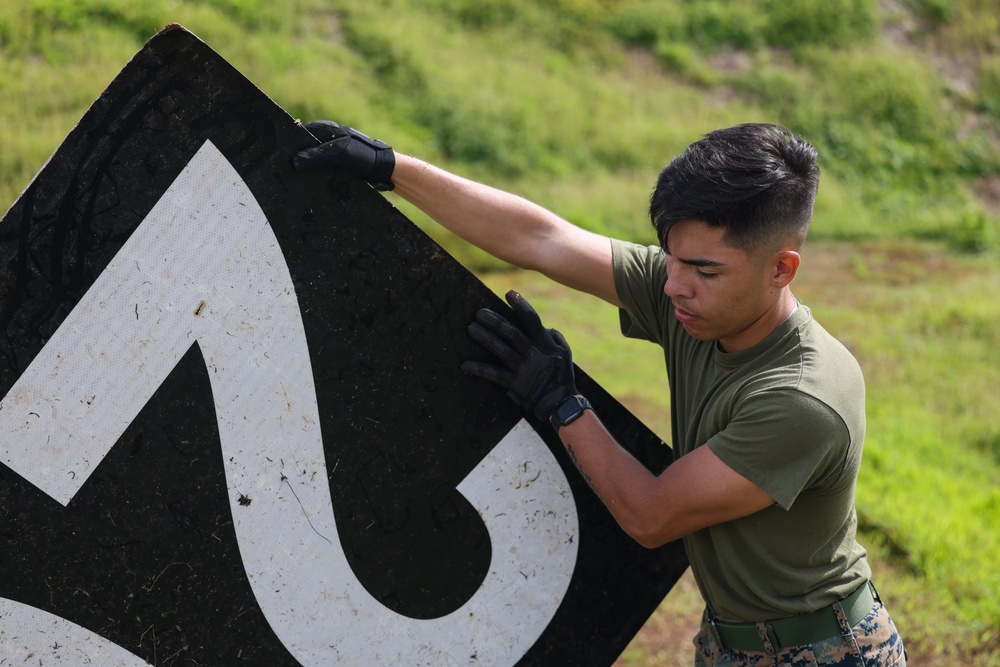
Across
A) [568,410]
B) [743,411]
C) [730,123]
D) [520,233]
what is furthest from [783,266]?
[730,123]

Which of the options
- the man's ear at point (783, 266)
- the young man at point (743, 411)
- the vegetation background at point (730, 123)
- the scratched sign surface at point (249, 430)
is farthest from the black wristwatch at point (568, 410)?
the vegetation background at point (730, 123)

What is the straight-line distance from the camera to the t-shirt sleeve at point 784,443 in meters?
1.93

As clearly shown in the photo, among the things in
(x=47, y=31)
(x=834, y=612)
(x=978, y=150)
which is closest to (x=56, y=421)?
(x=834, y=612)

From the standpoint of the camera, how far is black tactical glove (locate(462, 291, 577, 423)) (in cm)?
217

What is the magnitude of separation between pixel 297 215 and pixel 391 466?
1.92ft

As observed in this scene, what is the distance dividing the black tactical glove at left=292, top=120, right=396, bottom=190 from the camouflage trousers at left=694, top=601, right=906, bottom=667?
1324 mm

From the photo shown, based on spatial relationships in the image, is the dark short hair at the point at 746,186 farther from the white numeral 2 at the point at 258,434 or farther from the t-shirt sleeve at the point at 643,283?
the white numeral 2 at the point at 258,434

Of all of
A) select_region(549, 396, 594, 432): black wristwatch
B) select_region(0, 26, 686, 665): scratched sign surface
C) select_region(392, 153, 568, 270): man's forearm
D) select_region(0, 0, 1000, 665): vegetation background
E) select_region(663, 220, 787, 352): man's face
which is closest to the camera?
select_region(0, 26, 686, 665): scratched sign surface

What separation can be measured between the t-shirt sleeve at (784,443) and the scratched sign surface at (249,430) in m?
0.42

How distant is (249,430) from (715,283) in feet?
3.33

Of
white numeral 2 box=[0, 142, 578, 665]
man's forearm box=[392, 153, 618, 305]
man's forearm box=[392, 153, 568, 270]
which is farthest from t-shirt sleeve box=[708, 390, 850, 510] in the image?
man's forearm box=[392, 153, 568, 270]

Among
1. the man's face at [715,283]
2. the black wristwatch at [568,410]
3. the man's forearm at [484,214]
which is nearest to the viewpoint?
the man's face at [715,283]

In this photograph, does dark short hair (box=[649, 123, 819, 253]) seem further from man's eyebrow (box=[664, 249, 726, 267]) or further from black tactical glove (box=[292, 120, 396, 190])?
black tactical glove (box=[292, 120, 396, 190])

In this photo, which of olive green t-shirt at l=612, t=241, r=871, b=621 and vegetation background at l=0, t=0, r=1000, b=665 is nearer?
olive green t-shirt at l=612, t=241, r=871, b=621
